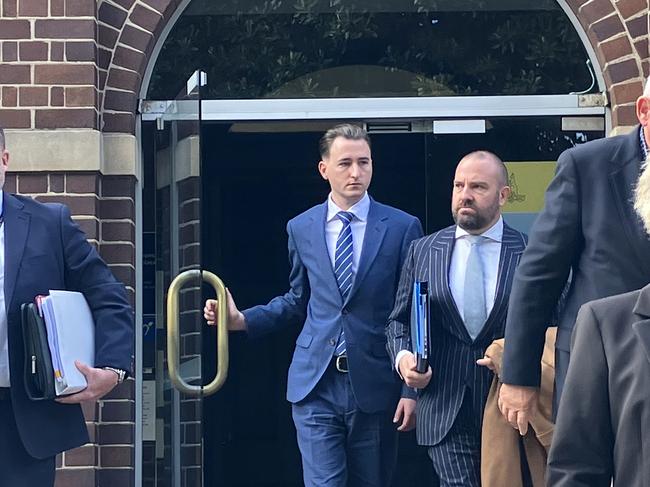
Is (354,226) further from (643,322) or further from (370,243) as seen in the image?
(643,322)

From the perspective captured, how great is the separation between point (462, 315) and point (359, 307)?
69 cm

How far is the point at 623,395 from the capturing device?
305 cm

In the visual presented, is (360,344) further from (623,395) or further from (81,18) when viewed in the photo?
(623,395)

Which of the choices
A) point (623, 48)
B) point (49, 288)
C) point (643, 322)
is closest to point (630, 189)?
point (643, 322)

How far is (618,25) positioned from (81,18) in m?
2.80

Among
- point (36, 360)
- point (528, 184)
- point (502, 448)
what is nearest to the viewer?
point (36, 360)

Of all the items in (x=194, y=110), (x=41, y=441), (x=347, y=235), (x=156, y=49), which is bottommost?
(x=41, y=441)

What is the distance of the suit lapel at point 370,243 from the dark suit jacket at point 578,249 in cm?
156

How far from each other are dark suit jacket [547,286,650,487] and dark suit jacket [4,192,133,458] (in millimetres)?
2442

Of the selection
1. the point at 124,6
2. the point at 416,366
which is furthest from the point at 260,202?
the point at 416,366

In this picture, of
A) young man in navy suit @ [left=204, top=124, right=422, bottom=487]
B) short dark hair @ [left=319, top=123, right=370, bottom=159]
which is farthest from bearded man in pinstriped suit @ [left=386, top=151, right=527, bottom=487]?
short dark hair @ [left=319, top=123, right=370, bottom=159]

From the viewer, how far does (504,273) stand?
5742 mm

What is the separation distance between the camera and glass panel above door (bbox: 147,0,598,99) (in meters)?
7.80

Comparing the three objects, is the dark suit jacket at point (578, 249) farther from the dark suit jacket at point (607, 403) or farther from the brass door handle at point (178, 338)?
the brass door handle at point (178, 338)
